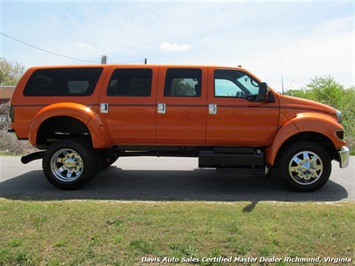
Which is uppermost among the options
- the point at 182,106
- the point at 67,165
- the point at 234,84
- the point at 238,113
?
the point at 234,84

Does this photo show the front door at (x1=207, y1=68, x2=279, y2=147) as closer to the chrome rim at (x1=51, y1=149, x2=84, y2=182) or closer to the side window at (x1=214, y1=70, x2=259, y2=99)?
the side window at (x1=214, y1=70, x2=259, y2=99)

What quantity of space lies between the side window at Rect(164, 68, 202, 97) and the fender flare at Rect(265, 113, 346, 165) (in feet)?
5.28

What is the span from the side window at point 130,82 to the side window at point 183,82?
35 centimetres

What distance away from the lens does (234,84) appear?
5.61 meters

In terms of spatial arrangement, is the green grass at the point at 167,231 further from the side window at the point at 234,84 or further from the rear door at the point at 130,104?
the side window at the point at 234,84

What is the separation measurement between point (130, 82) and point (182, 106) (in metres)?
1.08

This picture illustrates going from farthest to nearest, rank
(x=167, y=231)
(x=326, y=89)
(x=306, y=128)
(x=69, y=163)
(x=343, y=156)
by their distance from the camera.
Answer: (x=326, y=89) → (x=69, y=163) → (x=343, y=156) → (x=306, y=128) → (x=167, y=231)

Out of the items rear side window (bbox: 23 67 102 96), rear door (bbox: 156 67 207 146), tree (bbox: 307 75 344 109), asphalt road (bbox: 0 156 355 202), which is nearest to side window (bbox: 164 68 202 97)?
rear door (bbox: 156 67 207 146)

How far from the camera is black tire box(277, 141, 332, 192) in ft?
17.6

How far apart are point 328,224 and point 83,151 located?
13.1 ft

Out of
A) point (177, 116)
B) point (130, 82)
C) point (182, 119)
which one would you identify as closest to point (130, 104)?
point (130, 82)

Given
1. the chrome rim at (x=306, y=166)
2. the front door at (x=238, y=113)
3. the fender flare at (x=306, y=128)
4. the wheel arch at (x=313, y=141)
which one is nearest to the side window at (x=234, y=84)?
the front door at (x=238, y=113)

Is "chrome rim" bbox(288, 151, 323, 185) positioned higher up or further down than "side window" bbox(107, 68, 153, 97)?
further down

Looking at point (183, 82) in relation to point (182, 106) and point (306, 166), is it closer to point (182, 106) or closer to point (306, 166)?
point (182, 106)
